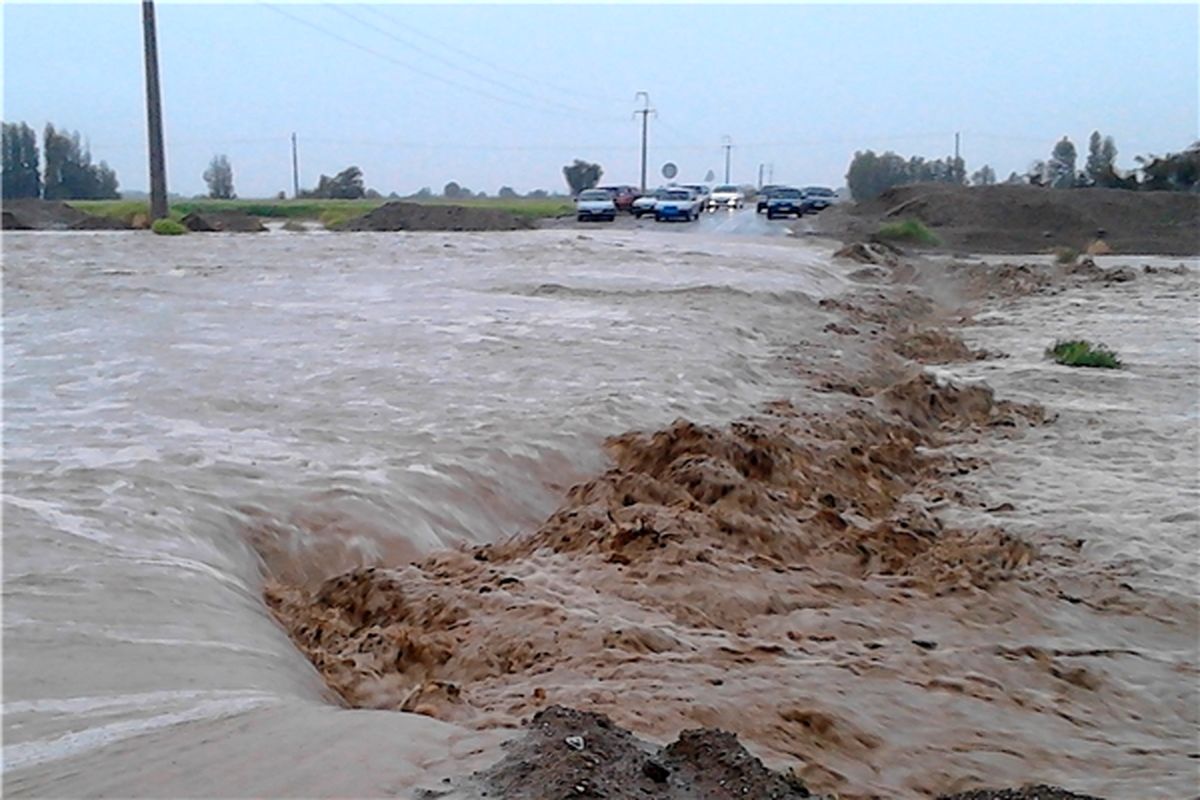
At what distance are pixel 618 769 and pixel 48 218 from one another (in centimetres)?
4374

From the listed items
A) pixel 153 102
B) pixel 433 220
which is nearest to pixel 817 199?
pixel 433 220

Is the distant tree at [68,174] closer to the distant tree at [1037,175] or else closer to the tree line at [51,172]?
the tree line at [51,172]

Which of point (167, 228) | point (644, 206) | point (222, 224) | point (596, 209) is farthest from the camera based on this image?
point (644, 206)

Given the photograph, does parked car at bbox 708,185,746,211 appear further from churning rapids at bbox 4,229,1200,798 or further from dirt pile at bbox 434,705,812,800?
dirt pile at bbox 434,705,812,800

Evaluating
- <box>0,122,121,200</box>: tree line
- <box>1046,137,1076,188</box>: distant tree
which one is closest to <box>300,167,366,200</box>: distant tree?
<box>0,122,121,200</box>: tree line

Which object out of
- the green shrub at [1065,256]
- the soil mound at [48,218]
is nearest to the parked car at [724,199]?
the green shrub at [1065,256]

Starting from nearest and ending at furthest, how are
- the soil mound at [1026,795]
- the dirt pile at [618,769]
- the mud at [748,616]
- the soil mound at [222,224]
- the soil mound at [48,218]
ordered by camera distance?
the dirt pile at [618,769], the soil mound at [1026,795], the mud at [748,616], the soil mound at [222,224], the soil mound at [48,218]

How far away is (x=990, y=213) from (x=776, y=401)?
3943 cm

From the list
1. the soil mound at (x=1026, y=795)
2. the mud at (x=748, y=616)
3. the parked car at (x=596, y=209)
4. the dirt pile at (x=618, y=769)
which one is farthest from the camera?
the parked car at (x=596, y=209)

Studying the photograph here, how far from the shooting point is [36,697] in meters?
4.46

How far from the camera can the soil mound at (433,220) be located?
152ft

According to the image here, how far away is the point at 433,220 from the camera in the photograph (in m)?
48.4

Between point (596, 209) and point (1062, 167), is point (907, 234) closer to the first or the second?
point (596, 209)

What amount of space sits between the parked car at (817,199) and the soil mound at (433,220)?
1683 cm
